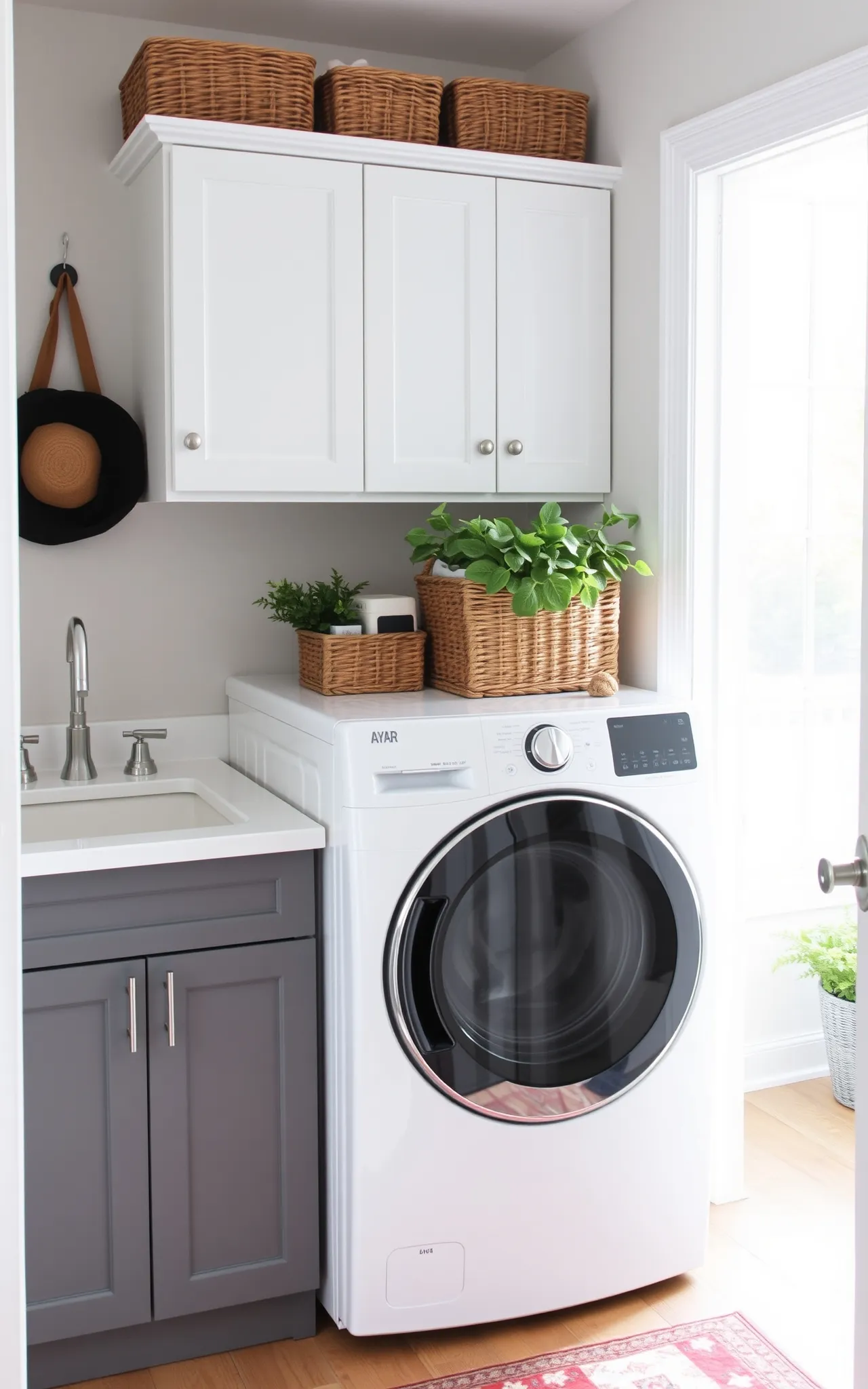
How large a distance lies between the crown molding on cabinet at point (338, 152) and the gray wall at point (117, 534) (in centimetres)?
14

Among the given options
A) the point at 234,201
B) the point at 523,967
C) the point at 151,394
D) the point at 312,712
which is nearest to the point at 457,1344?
the point at 523,967

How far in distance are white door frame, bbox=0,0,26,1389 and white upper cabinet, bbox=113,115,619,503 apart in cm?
107

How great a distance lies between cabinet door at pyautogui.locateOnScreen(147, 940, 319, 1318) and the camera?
2.17 metres

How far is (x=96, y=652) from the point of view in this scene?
110 inches

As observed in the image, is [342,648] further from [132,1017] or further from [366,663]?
[132,1017]

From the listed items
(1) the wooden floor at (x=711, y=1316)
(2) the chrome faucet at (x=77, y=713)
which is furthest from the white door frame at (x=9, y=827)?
(2) the chrome faucet at (x=77, y=713)

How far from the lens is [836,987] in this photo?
3.04 metres

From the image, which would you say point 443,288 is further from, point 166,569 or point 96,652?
point 96,652

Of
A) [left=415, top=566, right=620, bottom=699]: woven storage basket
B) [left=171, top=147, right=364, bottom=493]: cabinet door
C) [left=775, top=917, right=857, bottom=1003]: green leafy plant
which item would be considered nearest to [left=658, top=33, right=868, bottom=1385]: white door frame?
[left=415, top=566, right=620, bottom=699]: woven storage basket

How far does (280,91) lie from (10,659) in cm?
156

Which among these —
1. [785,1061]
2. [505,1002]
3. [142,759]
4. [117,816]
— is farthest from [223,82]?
[785,1061]

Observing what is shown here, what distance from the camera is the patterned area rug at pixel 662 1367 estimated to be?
212cm

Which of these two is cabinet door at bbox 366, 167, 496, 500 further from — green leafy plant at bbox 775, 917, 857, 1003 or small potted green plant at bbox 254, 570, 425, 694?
green leafy plant at bbox 775, 917, 857, 1003

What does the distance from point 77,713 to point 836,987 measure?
1825 millimetres
